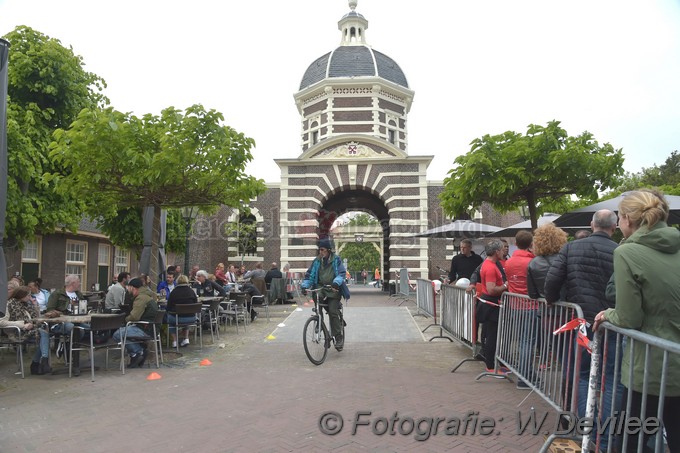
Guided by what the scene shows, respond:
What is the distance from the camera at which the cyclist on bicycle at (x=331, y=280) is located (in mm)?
8406

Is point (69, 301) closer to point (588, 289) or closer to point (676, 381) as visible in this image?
point (588, 289)

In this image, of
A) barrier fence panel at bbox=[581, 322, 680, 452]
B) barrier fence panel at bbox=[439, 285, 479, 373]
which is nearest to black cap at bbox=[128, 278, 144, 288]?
barrier fence panel at bbox=[439, 285, 479, 373]

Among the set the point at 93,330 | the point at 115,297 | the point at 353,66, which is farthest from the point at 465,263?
the point at 353,66

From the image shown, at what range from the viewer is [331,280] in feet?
27.8

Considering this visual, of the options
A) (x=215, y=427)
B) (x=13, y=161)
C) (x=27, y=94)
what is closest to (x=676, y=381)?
(x=215, y=427)

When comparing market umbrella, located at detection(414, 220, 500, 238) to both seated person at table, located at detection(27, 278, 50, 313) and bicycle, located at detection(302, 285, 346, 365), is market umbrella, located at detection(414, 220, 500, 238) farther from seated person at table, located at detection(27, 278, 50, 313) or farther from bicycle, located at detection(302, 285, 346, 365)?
seated person at table, located at detection(27, 278, 50, 313)

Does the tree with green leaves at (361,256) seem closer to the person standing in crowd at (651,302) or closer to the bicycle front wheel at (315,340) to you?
the bicycle front wheel at (315,340)

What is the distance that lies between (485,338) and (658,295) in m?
Result: 4.34

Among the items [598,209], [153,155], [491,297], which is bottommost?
[491,297]

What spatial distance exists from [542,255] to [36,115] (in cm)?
1248

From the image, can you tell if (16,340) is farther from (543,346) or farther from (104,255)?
(104,255)

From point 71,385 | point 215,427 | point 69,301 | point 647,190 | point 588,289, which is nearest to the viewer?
point 647,190

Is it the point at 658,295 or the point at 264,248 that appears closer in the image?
the point at 658,295

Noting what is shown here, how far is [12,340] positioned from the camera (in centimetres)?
731
